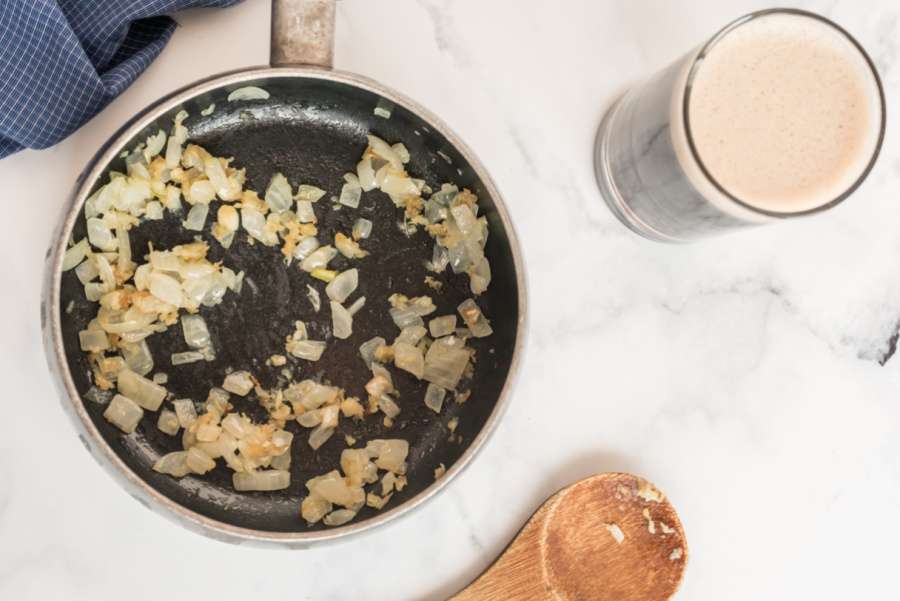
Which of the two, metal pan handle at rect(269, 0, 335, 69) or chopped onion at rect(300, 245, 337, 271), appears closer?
metal pan handle at rect(269, 0, 335, 69)

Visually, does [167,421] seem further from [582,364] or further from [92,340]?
[582,364]

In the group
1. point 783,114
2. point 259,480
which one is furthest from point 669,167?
point 259,480

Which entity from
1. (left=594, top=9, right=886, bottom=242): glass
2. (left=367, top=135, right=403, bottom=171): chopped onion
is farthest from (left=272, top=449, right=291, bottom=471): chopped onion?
(left=594, top=9, right=886, bottom=242): glass

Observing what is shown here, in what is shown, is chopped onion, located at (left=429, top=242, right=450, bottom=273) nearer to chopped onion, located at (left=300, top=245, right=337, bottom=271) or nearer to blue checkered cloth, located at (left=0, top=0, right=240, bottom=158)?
chopped onion, located at (left=300, top=245, right=337, bottom=271)

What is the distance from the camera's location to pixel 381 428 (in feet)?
3.26

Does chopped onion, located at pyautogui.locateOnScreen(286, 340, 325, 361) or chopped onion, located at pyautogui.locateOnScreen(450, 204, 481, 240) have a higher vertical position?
chopped onion, located at pyautogui.locateOnScreen(450, 204, 481, 240)

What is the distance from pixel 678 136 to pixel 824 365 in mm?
408

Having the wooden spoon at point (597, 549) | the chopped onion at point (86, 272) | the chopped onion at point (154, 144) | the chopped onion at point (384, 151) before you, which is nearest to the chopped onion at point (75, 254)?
the chopped onion at point (86, 272)

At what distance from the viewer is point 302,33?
33.5 inches

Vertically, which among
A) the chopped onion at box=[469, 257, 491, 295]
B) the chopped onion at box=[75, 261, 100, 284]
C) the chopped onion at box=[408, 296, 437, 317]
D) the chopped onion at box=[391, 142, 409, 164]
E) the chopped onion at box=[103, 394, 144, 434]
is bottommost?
the chopped onion at box=[103, 394, 144, 434]

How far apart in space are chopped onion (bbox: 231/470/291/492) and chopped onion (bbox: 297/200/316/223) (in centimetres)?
28

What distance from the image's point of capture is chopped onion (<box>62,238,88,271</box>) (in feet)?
2.94

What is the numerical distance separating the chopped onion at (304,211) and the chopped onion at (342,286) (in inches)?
2.8

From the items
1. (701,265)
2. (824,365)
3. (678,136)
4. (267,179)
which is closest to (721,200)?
(678,136)
